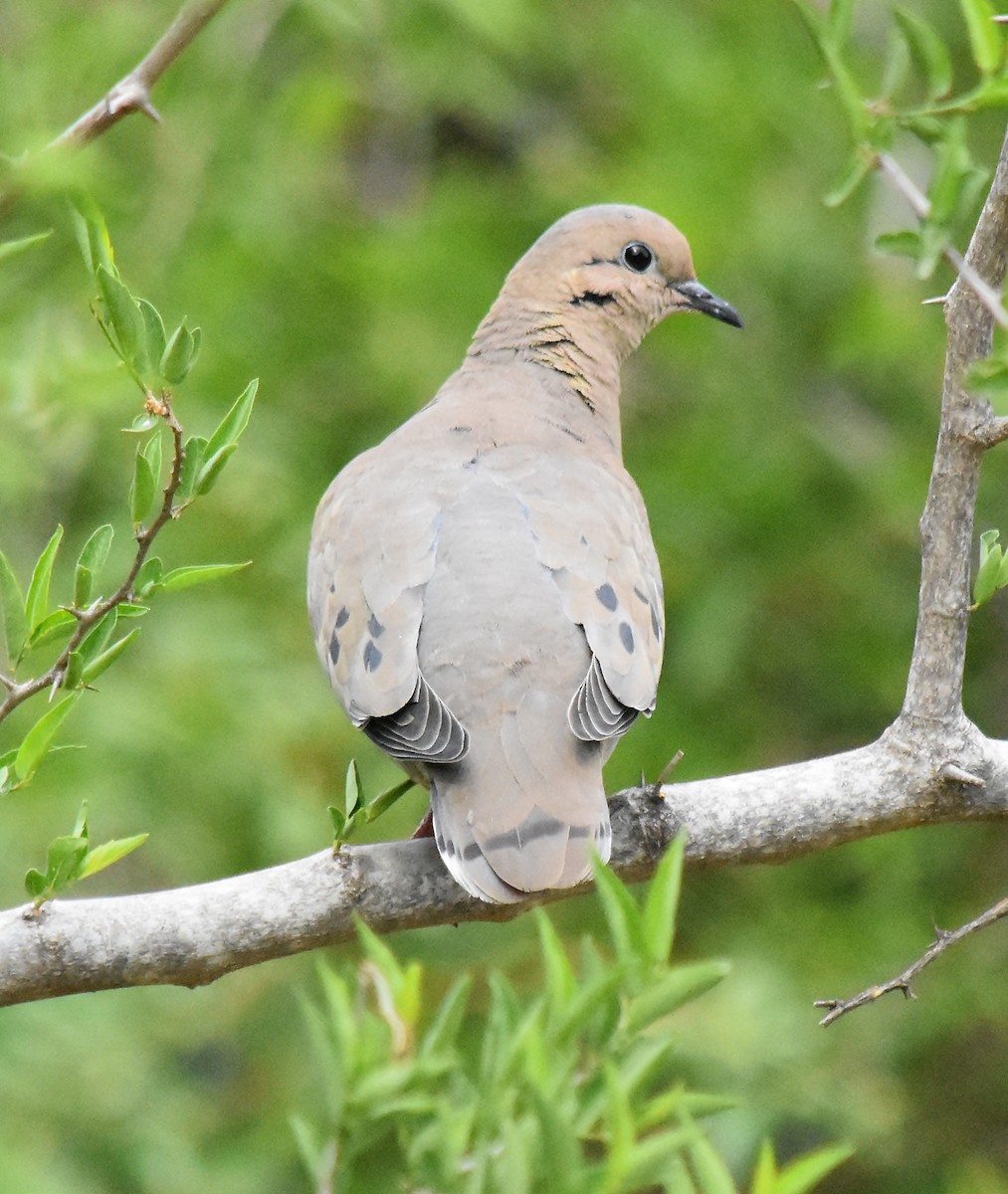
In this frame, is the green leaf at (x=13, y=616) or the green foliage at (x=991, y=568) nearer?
the green leaf at (x=13, y=616)

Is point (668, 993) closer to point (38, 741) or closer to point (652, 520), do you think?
point (38, 741)

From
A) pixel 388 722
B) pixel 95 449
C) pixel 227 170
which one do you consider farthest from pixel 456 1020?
pixel 227 170

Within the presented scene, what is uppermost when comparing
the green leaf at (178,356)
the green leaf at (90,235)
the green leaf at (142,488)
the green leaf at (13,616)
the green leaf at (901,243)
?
the green leaf at (90,235)

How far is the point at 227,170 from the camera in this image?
502 cm

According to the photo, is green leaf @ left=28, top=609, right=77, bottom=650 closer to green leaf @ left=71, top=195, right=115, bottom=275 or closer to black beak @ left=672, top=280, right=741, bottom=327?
green leaf @ left=71, top=195, right=115, bottom=275

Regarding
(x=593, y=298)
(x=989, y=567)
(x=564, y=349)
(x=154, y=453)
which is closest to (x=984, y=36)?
(x=989, y=567)

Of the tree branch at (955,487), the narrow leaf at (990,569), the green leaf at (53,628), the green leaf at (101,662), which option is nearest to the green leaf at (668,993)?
the green leaf at (101,662)

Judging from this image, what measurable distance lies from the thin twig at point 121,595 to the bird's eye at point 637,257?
247 centimetres

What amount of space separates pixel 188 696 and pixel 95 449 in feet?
2.95

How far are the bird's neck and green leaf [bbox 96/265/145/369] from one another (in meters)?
2.10

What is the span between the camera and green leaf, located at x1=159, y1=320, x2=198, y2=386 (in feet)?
6.08

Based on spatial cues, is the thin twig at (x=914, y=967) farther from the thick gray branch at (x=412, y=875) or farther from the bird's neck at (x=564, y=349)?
the bird's neck at (x=564, y=349)

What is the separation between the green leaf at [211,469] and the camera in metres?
1.88

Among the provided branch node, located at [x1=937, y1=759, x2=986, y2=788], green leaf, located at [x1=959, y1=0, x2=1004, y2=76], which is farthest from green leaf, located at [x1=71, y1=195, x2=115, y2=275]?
branch node, located at [x1=937, y1=759, x2=986, y2=788]
